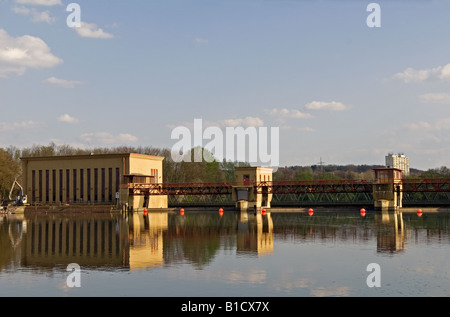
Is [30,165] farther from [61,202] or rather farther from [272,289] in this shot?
[272,289]

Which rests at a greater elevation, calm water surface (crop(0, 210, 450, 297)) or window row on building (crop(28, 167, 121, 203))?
window row on building (crop(28, 167, 121, 203))

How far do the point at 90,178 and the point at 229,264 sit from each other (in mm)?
79327

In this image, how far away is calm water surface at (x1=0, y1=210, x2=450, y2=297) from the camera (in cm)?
2225

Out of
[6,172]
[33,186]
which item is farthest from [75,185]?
[6,172]

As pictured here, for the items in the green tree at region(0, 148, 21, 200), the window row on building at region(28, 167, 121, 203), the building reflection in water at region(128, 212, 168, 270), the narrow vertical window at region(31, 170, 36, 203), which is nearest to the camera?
the building reflection in water at region(128, 212, 168, 270)

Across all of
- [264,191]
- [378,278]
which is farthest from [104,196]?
[378,278]

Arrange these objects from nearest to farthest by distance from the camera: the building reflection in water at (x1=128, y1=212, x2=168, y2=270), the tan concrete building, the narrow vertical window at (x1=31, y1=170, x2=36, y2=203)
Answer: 1. the building reflection in water at (x1=128, y1=212, x2=168, y2=270)
2. the tan concrete building
3. the narrow vertical window at (x1=31, y1=170, x2=36, y2=203)

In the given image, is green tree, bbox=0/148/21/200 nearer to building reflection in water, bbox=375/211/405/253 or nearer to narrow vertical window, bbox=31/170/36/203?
narrow vertical window, bbox=31/170/36/203

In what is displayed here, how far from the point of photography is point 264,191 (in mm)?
99188

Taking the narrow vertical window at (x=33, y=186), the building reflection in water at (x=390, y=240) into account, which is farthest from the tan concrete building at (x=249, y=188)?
the building reflection in water at (x=390, y=240)

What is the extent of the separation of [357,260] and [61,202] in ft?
279

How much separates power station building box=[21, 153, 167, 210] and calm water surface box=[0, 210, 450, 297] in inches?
2133

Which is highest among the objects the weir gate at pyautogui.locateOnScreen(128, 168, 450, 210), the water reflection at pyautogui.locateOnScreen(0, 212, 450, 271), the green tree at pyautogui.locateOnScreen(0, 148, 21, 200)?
the green tree at pyautogui.locateOnScreen(0, 148, 21, 200)

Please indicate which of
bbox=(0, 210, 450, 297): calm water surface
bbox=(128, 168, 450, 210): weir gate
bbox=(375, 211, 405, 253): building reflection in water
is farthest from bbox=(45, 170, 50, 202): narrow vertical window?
bbox=(375, 211, 405, 253): building reflection in water
